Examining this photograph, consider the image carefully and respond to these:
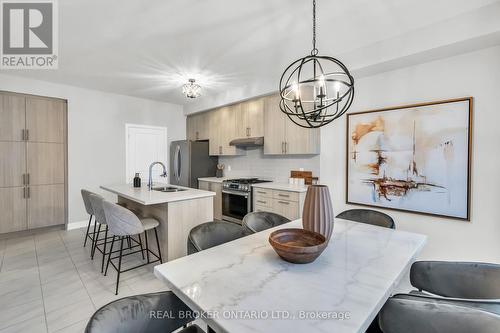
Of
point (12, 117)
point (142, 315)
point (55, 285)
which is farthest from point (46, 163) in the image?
point (142, 315)

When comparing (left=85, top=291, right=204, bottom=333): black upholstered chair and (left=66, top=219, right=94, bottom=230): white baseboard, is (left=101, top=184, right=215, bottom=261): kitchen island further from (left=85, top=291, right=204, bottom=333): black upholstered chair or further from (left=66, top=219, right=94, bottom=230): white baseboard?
(left=66, top=219, right=94, bottom=230): white baseboard

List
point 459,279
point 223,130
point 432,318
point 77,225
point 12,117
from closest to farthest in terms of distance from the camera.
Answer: point 432,318
point 459,279
point 12,117
point 77,225
point 223,130

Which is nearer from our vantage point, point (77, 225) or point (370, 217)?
point (370, 217)

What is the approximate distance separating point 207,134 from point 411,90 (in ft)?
12.6

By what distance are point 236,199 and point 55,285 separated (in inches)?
103

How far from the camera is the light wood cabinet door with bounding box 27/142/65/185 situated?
4.01 meters

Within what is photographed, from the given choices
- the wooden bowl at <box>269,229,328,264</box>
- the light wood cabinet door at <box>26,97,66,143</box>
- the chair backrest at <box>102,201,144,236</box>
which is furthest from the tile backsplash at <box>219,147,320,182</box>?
the light wood cabinet door at <box>26,97,66,143</box>

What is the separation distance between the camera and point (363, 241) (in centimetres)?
166

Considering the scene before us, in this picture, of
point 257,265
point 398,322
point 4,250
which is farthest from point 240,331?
point 4,250

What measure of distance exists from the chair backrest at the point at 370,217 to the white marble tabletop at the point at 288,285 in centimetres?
60

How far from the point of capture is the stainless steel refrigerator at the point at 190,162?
16.7 feet

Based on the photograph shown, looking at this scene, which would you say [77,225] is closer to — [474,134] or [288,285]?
[288,285]

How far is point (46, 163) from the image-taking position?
4.12m

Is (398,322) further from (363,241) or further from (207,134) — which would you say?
(207,134)
